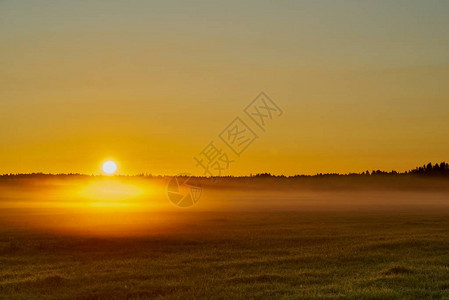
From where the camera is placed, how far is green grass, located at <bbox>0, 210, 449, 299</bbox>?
804 inches

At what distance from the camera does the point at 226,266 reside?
2592cm

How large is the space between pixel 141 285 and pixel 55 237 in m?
19.0

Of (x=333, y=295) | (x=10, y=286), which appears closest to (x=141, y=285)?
(x=10, y=286)

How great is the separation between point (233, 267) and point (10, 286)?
9092 millimetres

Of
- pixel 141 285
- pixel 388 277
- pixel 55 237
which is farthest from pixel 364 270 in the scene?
pixel 55 237

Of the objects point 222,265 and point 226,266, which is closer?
point 226,266

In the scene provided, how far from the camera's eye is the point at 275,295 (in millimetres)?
19562

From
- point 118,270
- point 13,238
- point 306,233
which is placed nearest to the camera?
point 118,270

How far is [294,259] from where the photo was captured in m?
28.0

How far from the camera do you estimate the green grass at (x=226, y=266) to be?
20.4 meters

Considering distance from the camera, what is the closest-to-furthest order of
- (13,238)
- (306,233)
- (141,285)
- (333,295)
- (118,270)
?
(333,295)
(141,285)
(118,270)
(13,238)
(306,233)

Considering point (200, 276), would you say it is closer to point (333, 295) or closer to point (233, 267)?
point (233, 267)

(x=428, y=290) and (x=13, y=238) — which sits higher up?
(x=13, y=238)

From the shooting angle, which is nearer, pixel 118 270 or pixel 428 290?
pixel 428 290
